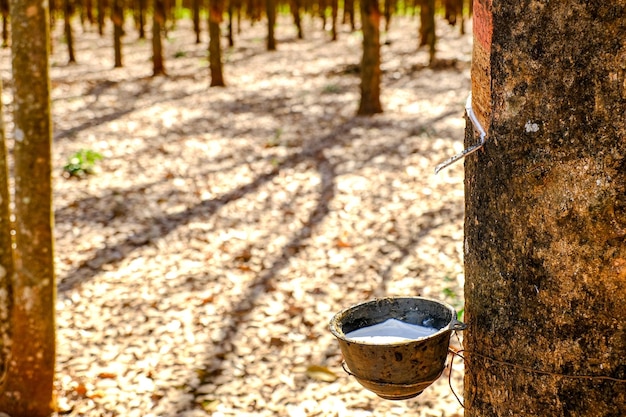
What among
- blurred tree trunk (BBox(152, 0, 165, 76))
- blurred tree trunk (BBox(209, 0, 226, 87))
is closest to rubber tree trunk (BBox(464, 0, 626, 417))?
blurred tree trunk (BBox(209, 0, 226, 87))

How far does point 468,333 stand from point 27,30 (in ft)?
9.44

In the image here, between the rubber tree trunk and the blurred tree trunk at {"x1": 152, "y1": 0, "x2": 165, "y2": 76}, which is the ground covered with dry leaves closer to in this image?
the rubber tree trunk

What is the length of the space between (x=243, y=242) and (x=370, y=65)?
5.38 metres

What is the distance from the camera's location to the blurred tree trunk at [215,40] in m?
13.3

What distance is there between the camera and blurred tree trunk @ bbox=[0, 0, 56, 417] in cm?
347

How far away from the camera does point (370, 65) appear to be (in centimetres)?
1060

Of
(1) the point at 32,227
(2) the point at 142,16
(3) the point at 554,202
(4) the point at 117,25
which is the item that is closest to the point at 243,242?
(1) the point at 32,227

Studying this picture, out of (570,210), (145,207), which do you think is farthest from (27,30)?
(145,207)

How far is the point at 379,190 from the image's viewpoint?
7.45 meters

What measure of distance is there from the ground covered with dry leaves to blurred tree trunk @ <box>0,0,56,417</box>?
325 millimetres

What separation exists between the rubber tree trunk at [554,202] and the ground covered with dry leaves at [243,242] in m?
2.19

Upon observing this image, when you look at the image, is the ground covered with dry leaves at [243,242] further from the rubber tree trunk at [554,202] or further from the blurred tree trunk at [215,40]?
the rubber tree trunk at [554,202]

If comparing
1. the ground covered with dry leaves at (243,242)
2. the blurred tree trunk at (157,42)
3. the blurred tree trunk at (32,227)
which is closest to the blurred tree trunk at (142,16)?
the blurred tree trunk at (157,42)

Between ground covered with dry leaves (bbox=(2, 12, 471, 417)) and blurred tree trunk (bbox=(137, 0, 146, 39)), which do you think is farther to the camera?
blurred tree trunk (bbox=(137, 0, 146, 39))
